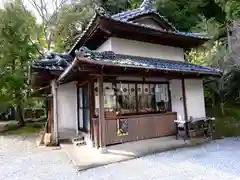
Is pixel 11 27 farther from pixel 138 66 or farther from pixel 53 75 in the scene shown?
pixel 138 66

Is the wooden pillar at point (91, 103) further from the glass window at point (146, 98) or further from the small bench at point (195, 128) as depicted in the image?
the small bench at point (195, 128)

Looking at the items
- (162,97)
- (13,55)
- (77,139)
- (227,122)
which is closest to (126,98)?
(162,97)

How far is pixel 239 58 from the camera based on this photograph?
9.27m

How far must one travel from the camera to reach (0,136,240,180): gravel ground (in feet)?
13.3

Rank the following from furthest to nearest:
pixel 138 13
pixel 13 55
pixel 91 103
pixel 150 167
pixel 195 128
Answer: pixel 13 55, pixel 138 13, pixel 195 128, pixel 91 103, pixel 150 167

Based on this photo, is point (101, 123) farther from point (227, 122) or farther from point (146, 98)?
point (227, 122)

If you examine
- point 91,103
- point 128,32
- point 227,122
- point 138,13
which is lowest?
point 227,122

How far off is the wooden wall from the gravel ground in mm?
1265

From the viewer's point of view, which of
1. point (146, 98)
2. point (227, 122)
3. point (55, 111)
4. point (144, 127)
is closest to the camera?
point (144, 127)

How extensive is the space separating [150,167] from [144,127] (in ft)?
7.73

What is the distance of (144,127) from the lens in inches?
271

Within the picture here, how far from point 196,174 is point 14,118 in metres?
19.6

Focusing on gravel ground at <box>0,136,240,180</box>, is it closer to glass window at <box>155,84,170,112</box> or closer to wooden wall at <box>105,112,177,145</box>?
wooden wall at <box>105,112,177,145</box>

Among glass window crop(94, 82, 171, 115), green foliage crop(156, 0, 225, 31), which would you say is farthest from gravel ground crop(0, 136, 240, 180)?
green foliage crop(156, 0, 225, 31)
